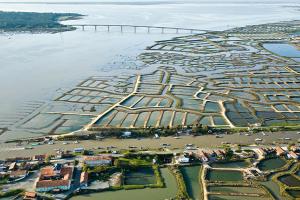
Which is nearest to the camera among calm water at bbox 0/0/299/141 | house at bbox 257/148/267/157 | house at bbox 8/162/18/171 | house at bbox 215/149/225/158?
house at bbox 8/162/18/171

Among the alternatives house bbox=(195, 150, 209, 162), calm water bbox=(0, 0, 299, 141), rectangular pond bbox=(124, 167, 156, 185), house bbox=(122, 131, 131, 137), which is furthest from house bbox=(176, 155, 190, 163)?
calm water bbox=(0, 0, 299, 141)

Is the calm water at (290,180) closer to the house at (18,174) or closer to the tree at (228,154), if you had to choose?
the tree at (228,154)

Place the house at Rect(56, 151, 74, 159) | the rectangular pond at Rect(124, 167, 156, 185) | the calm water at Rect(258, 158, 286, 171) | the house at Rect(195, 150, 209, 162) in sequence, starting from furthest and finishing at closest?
the house at Rect(56, 151, 74, 159), the house at Rect(195, 150, 209, 162), the calm water at Rect(258, 158, 286, 171), the rectangular pond at Rect(124, 167, 156, 185)

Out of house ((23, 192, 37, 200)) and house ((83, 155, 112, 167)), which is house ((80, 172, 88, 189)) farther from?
house ((23, 192, 37, 200))

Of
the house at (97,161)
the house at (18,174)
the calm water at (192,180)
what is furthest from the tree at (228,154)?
the house at (18,174)

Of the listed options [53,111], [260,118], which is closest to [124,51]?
[53,111]

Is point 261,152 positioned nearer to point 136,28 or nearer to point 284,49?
point 284,49
